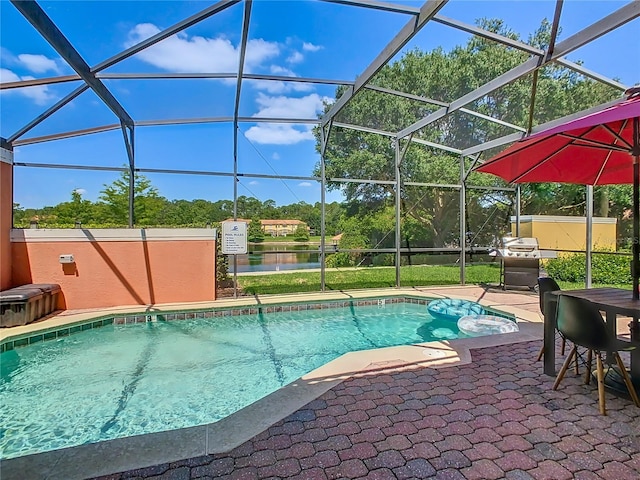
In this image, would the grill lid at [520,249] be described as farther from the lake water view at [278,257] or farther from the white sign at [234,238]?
the white sign at [234,238]

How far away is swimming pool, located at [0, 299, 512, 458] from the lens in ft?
10.3

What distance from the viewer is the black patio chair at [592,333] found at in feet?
7.94

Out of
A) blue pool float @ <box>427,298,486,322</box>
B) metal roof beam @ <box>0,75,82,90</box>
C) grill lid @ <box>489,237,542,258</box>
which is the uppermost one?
metal roof beam @ <box>0,75,82,90</box>

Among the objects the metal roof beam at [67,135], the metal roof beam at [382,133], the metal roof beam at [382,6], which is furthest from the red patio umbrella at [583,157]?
the metal roof beam at [67,135]

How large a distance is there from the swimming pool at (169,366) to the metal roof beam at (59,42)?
383 cm

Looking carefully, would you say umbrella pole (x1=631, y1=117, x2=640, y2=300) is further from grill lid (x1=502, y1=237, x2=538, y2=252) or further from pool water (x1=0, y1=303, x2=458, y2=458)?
grill lid (x1=502, y1=237, x2=538, y2=252)

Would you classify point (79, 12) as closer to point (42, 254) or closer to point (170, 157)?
point (170, 157)

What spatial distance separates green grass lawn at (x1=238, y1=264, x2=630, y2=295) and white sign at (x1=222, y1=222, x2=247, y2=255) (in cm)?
121

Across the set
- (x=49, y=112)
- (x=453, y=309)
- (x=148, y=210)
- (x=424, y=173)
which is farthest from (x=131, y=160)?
(x=424, y=173)

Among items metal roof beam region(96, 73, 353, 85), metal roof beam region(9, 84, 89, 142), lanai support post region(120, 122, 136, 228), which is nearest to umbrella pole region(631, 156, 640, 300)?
metal roof beam region(96, 73, 353, 85)

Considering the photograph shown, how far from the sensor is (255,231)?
8109 mm

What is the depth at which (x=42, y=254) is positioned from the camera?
622cm

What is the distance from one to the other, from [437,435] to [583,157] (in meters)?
3.51

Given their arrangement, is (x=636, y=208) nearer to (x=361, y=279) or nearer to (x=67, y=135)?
(x=361, y=279)
